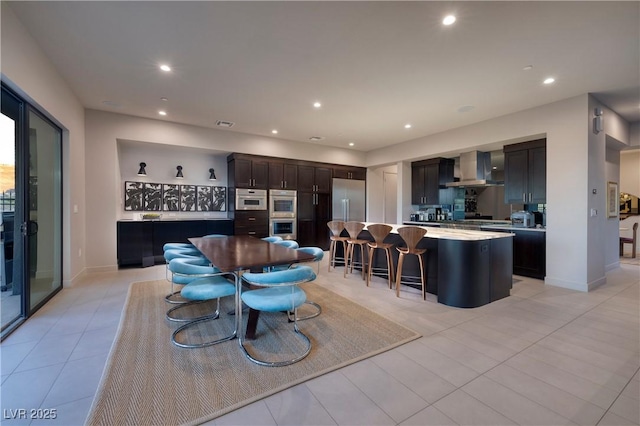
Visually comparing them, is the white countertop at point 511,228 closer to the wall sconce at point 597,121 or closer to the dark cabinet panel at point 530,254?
the dark cabinet panel at point 530,254

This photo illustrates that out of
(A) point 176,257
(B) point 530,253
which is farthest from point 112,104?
(B) point 530,253

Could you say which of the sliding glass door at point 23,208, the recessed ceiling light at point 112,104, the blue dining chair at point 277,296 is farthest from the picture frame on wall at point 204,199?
the blue dining chair at point 277,296

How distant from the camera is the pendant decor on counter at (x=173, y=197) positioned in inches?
218

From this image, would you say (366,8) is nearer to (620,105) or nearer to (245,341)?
(245,341)

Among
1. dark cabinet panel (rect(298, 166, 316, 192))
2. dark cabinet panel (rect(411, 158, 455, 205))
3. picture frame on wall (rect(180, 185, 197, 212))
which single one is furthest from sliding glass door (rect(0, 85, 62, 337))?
dark cabinet panel (rect(411, 158, 455, 205))

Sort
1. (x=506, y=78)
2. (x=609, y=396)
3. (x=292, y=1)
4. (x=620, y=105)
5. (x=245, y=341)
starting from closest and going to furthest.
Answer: (x=609, y=396)
(x=292, y=1)
(x=245, y=341)
(x=506, y=78)
(x=620, y=105)

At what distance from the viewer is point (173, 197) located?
5.91m

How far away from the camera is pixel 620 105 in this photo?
167 inches

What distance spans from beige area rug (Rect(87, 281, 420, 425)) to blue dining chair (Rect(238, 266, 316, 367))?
0.06m

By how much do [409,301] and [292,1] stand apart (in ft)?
11.1

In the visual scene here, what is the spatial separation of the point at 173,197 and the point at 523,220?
23.0 feet

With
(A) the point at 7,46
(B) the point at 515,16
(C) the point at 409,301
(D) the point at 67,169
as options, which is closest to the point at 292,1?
(B) the point at 515,16

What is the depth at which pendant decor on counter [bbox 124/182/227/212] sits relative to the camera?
5527 millimetres

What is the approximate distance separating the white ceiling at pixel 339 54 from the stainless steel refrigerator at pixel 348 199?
286cm
